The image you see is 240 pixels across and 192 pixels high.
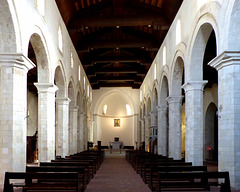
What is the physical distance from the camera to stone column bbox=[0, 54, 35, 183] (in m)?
9.41

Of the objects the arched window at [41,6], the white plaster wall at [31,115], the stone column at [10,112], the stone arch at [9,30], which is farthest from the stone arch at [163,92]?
the white plaster wall at [31,115]

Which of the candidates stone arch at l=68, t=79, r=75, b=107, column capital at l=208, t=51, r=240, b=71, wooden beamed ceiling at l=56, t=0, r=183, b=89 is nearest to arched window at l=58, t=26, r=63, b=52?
wooden beamed ceiling at l=56, t=0, r=183, b=89

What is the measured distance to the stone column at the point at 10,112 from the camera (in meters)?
9.41

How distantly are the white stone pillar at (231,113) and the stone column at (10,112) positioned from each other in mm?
5821

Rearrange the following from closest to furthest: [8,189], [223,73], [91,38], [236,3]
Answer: [8,189] < [236,3] < [223,73] < [91,38]

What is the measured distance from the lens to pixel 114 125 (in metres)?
40.0

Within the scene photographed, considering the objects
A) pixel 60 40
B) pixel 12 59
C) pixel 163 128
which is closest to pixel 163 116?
pixel 163 128

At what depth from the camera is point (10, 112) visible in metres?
9.52

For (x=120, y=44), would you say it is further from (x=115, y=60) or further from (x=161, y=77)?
(x=161, y=77)

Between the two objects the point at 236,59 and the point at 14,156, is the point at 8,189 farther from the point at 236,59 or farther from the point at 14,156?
the point at 236,59

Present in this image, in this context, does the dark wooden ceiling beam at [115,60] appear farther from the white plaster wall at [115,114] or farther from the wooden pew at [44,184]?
the wooden pew at [44,184]

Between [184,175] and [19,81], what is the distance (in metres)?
5.52

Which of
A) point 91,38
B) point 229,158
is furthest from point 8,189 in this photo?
point 91,38

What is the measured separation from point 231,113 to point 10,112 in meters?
6.29
